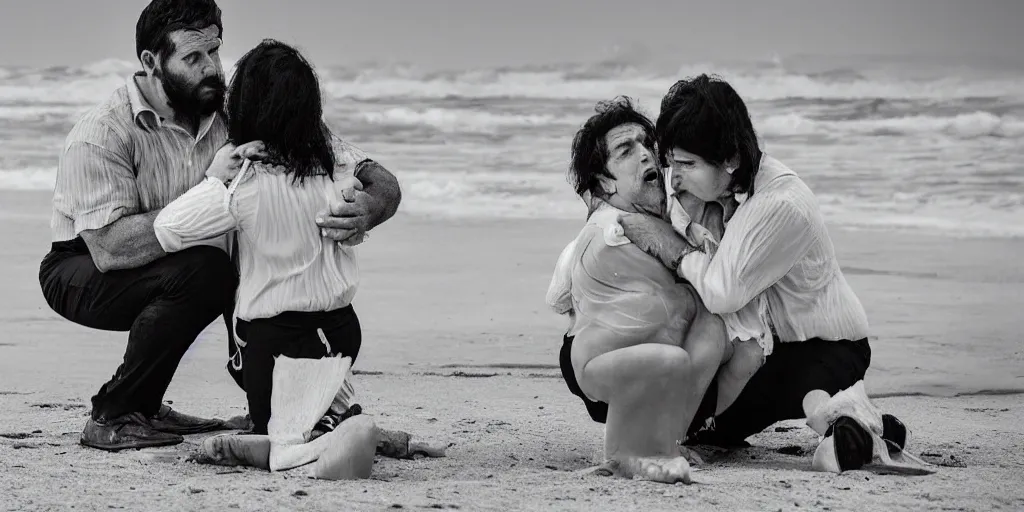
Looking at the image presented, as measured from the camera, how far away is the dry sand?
133 inches

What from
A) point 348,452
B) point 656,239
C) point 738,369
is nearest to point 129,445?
point 348,452

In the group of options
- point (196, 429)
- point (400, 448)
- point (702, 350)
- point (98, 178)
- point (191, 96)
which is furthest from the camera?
point (196, 429)

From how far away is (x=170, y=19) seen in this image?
4.25 m

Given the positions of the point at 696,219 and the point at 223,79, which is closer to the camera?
the point at 696,219

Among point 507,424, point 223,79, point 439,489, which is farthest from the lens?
point 507,424

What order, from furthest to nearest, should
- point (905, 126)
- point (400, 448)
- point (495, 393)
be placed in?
point (905, 126), point (495, 393), point (400, 448)

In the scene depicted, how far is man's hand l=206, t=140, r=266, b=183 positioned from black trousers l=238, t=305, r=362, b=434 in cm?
42

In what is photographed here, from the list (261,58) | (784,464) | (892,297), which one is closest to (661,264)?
(784,464)

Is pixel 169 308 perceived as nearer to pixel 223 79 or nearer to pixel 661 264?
pixel 223 79

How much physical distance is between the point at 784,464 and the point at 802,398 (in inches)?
10.0

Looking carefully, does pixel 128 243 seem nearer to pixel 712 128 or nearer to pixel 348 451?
pixel 348 451

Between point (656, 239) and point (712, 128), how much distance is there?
34 cm

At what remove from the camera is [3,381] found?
19.8 feet

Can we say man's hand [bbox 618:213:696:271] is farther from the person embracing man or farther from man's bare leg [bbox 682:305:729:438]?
the person embracing man
